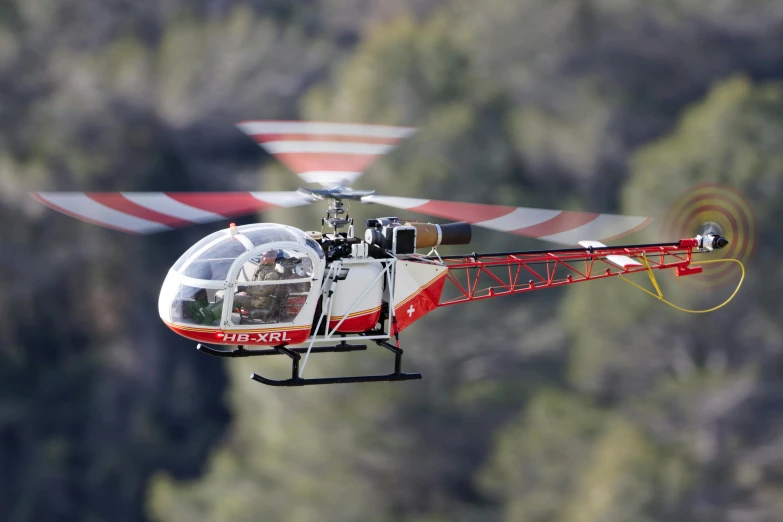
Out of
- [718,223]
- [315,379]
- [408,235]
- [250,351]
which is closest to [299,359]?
[315,379]

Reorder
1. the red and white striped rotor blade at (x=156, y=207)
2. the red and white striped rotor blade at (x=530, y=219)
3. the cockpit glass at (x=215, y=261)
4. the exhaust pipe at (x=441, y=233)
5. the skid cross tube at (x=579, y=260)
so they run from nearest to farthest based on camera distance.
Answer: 1. the red and white striped rotor blade at (x=156, y=207)
2. the cockpit glass at (x=215, y=261)
3. the red and white striped rotor blade at (x=530, y=219)
4. the exhaust pipe at (x=441, y=233)
5. the skid cross tube at (x=579, y=260)

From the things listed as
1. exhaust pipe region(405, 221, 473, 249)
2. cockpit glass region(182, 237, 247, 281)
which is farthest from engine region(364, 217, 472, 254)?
cockpit glass region(182, 237, 247, 281)

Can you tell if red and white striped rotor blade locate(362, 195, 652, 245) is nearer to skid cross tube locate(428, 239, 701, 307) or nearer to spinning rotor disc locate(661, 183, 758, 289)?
skid cross tube locate(428, 239, 701, 307)

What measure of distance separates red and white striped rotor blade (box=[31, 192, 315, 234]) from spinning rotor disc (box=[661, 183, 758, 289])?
4.25m

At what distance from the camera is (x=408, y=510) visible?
106 feet

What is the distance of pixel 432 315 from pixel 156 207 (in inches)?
763

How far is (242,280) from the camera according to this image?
12695 mm

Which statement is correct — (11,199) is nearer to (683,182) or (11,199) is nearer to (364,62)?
(364,62)

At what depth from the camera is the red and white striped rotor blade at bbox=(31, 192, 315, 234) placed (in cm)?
1171

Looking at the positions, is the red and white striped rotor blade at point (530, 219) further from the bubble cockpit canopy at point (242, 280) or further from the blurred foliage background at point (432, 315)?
the blurred foliage background at point (432, 315)

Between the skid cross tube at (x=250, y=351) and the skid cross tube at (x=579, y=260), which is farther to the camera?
the skid cross tube at (x=579, y=260)

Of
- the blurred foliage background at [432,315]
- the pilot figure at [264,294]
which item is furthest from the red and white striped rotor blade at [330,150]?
the blurred foliage background at [432,315]

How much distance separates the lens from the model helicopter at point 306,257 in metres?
12.5

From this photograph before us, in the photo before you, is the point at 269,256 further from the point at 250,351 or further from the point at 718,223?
the point at 718,223
